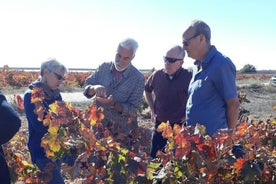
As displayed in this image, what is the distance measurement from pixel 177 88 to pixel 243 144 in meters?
1.82

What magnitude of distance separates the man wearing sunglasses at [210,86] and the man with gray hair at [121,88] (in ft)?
2.03

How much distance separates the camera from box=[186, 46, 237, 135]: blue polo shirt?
10.5 feet

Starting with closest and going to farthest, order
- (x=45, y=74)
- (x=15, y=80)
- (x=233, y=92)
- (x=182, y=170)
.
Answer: (x=182, y=170)
(x=233, y=92)
(x=45, y=74)
(x=15, y=80)

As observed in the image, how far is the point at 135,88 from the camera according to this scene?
399 centimetres

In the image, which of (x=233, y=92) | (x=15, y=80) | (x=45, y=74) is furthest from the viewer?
(x=15, y=80)

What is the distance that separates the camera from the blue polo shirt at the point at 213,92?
3191 millimetres

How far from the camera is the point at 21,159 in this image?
3.77 m

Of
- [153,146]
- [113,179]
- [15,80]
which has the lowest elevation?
[15,80]

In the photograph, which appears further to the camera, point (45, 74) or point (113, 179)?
point (45, 74)

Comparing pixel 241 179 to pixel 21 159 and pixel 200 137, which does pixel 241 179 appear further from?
pixel 21 159

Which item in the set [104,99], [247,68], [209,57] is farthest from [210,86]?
[247,68]

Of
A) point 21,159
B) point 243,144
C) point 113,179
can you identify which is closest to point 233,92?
point 243,144

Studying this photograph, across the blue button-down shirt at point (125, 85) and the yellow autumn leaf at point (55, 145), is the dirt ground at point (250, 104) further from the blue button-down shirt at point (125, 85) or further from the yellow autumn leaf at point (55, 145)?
the yellow autumn leaf at point (55, 145)

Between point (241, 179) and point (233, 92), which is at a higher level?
point (233, 92)
